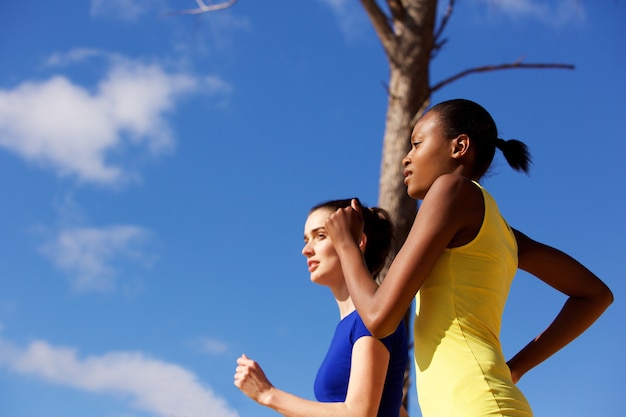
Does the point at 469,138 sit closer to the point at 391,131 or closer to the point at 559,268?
the point at 559,268

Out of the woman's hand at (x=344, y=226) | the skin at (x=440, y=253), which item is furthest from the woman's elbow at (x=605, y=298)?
the woman's hand at (x=344, y=226)

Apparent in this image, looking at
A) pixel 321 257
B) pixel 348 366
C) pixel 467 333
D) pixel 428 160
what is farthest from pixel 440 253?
pixel 321 257

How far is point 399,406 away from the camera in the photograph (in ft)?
7.97

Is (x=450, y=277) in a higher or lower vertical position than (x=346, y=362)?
lower

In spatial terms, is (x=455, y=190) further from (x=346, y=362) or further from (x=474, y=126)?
(x=346, y=362)

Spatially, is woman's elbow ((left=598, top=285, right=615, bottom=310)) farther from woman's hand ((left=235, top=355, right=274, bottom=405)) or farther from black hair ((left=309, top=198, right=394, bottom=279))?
woman's hand ((left=235, top=355, right=274, bottom=405))

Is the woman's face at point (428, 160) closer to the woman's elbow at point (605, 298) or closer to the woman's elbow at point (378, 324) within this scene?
the woman's elbow at point (378, 324)

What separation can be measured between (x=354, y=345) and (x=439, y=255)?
1.88 ft

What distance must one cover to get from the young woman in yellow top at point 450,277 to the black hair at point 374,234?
67 cm

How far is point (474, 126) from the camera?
79.4 inches

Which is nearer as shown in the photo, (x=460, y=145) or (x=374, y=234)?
(x=460, y=145)

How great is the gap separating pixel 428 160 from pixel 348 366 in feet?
2.29

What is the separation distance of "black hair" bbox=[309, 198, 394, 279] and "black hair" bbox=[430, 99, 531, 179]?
69cm

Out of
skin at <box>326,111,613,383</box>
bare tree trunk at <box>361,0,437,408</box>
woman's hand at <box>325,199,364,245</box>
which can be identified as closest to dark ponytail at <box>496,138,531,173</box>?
skin at <box>326,111,613,383</box>
